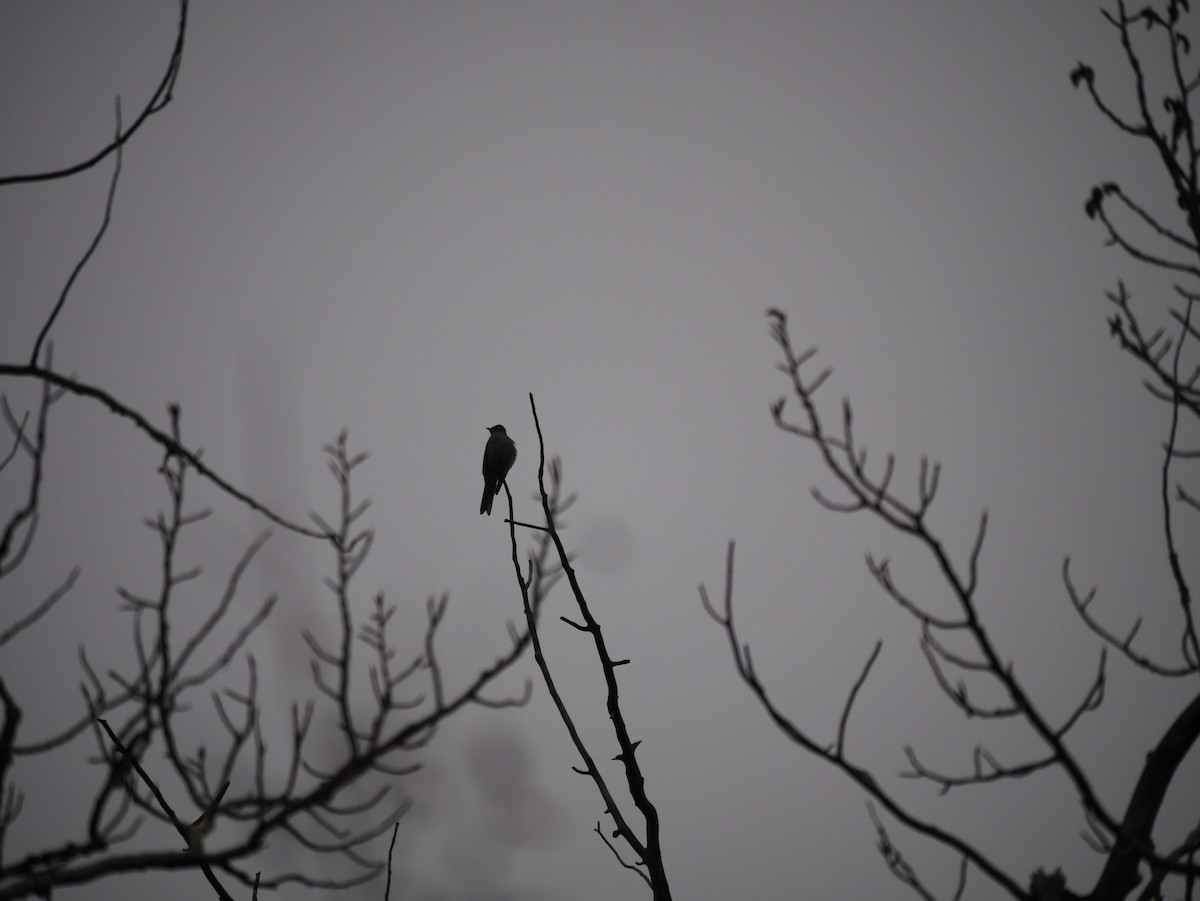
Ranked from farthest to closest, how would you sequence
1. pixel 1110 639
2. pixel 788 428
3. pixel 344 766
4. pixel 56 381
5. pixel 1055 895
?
1. pixel 788 428
2. pixel 1110 639
3. pixel 1055 895
4. pixel 56 381
5. pixel 344 766

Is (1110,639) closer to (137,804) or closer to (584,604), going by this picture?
(584,604)

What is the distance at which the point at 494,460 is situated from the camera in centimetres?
928

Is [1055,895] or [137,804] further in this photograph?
[137,804]

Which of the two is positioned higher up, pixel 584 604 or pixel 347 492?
pixel 347 492

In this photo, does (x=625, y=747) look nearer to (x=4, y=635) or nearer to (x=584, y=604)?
(x=584, y=604)

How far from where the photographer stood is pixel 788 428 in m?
2.39

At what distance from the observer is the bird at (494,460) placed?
9.27 m

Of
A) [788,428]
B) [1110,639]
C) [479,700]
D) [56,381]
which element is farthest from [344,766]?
[1110,639]

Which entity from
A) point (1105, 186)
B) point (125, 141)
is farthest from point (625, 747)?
point (1105, 186)

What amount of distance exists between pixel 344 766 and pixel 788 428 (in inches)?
61.9

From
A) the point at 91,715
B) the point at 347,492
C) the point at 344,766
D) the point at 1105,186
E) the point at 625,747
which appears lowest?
the point at 344,766

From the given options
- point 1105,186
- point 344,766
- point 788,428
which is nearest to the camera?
point 344,766

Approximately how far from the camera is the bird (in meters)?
9.27

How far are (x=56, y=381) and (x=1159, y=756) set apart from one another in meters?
2.75
